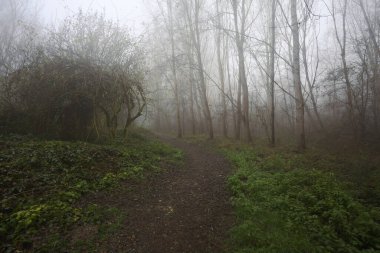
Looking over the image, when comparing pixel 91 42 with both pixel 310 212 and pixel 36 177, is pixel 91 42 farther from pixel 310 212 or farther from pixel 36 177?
pixel 310 212

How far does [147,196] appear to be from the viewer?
19.7 ft

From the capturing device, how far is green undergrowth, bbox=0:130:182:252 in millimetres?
3957

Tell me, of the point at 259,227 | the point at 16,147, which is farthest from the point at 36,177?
the point at 259,227

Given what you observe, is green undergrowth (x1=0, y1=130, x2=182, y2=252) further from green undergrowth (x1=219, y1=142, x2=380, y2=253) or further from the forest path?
green undergrowth (x1=219, y1=142, x2=380, y2=253)

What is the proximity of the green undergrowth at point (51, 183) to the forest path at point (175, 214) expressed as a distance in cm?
62

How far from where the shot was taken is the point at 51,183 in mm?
5469

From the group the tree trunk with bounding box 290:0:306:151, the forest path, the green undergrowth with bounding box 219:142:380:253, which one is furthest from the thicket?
the tree trunk with bounding box 290:0:306:151

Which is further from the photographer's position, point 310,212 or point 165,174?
point 165,174

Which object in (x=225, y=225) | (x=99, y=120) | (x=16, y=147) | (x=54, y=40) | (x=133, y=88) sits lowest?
(x=225, y=225)

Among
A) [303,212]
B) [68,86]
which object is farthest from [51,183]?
[303,212]

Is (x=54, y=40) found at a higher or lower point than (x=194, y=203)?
higher

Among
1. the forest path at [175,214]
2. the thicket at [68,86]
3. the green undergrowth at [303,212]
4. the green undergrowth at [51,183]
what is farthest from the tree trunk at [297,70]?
the thicket at [68,86]

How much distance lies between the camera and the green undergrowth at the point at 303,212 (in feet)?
12.7

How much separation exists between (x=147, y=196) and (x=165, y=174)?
1868mm
